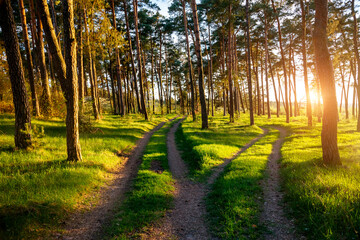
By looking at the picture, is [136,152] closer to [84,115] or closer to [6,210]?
[84,115]

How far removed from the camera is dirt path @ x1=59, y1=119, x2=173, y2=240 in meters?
3.97

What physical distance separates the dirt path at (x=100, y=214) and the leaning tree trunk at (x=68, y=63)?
2248 millimetres

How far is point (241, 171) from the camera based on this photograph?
7191 millimetres

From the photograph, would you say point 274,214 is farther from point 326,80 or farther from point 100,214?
point 326,80

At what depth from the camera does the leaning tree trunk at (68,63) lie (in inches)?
267

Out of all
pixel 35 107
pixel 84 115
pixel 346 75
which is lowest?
pixel 84 115

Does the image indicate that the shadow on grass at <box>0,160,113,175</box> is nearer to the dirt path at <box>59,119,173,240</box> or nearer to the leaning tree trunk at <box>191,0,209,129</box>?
the dirt path at <box>59,119,173,240</box>

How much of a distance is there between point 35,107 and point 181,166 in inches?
516

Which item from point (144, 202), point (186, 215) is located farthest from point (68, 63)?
point (186, 215)

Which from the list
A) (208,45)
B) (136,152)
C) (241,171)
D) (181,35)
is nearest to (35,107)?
(136,152)

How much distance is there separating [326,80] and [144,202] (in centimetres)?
769

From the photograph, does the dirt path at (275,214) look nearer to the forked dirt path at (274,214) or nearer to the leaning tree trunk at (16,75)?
the forked dirt path at (274,214)

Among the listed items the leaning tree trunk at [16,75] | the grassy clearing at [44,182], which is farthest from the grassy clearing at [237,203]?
the leaning tree trunk at [16,75]

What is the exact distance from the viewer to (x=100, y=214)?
189 inches
